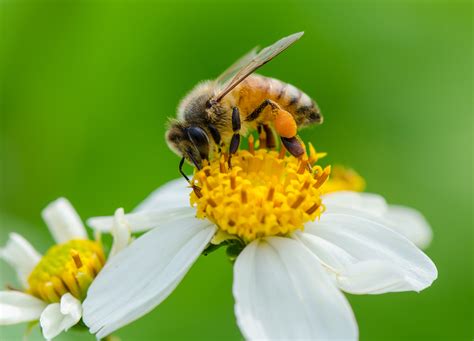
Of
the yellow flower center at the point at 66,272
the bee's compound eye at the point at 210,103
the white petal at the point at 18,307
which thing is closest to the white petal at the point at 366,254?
the bee's compound eye at the point at 210,103

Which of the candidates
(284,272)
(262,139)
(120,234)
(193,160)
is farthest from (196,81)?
(284,272)

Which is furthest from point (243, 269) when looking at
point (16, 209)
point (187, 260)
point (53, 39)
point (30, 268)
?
point (53, 39)

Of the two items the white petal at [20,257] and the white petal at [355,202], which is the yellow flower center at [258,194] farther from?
the white petal at [20,257]

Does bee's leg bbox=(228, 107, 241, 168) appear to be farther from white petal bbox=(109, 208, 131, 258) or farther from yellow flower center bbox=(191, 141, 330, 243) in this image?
white petal bbox=(109, 208, 131, 258)

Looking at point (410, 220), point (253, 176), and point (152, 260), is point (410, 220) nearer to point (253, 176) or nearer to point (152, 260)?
point (253, 176)

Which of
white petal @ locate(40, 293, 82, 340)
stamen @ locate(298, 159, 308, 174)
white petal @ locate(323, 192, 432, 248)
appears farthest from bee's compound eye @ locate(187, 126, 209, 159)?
white petal @ locate(40, 293, 82, 340)

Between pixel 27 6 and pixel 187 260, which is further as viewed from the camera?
pixel 27 6

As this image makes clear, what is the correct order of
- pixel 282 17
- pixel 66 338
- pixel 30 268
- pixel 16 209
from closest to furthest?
pixel 30 268 < pixel 66 338 < pixel 16 209 < pixel 282 17
